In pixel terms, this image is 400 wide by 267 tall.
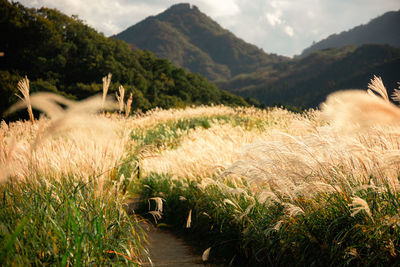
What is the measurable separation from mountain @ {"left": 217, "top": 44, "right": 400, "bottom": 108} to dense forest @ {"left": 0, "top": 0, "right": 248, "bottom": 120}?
127ft

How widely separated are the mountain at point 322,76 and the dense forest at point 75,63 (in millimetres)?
38585

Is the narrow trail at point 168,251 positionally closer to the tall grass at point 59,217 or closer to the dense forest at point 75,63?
the tall grass at point 59,217

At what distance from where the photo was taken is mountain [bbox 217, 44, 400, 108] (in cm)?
6819

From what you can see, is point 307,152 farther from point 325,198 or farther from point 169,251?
point 169,251

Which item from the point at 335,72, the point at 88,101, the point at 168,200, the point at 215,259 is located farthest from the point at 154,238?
the point at 335,72

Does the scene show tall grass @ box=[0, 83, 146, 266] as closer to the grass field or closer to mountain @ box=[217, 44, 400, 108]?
the grass field

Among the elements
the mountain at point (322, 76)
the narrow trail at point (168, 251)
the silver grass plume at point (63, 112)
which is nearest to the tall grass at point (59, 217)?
the silver grass plume at point (63, 112)

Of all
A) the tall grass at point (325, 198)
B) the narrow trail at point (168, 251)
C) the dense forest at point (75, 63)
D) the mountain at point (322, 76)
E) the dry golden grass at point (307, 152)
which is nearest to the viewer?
the dry golden grass at point (307, 152)

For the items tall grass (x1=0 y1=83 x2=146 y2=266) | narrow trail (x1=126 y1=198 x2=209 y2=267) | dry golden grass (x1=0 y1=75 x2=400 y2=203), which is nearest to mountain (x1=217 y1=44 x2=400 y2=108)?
narrow trail (x1=126 y1=198 x2=209 y2=267)

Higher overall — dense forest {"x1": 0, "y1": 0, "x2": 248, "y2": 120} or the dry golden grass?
dense forest {"x1": 0, "y1": 0, "x2": 248, "y2": 120}

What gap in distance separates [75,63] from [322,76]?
96769mm

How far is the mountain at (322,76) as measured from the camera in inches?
2685

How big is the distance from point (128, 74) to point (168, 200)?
81.7 ft

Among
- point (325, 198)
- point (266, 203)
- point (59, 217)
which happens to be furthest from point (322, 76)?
point (59, 217)
